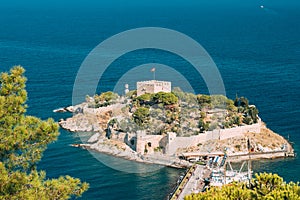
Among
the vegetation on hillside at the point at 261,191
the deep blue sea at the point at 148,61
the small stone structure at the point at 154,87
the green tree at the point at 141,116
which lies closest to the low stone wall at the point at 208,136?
the deep blue sea at the point at 148,61

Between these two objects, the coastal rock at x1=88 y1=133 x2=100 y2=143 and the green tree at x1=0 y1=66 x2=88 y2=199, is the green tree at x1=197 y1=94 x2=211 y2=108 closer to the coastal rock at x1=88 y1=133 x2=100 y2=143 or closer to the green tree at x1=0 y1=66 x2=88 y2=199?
the coastal rock at x1=88 y1=133 x2=100 y2=143

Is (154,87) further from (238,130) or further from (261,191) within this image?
(261,191)

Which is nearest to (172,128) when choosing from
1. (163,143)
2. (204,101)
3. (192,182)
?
(163,143)

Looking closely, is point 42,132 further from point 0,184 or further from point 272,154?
point 272,154

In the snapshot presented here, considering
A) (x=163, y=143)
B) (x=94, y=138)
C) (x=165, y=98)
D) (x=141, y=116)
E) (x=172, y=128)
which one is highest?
(x=165, y=98)

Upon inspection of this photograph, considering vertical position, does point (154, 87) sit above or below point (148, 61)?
below

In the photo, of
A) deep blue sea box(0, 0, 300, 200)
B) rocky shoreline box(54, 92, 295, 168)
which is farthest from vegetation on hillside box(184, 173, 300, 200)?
rocky shoreline box(54, 92, 295, 168)
